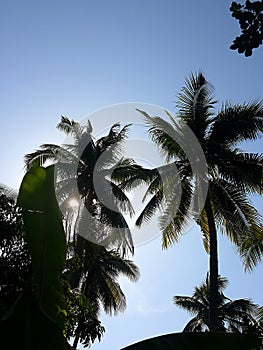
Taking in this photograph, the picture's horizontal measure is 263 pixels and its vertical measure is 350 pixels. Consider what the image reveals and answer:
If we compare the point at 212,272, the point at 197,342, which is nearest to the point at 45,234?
the point at 197,342

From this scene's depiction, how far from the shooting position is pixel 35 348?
6.73 ft

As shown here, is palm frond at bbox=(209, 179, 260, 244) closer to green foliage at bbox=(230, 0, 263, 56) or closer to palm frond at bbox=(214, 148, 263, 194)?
palm frond at bbox=(214, 148, 263, 194)

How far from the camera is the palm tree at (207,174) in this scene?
622 inches

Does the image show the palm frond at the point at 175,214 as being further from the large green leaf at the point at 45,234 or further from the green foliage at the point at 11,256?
the large green leaf at the point at 45,234

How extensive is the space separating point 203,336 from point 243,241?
547 inches

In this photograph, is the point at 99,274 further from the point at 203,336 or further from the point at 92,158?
the point at 203,336

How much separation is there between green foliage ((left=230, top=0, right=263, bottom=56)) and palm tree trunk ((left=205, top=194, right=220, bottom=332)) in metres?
10.6

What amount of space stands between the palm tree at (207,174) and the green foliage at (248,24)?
1171cm

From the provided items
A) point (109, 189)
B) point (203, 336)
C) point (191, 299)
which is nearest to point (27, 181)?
point (203, 336)

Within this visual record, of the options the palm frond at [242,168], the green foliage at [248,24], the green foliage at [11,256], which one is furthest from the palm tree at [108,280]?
the green foliage at [248,24]

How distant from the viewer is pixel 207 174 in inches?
628

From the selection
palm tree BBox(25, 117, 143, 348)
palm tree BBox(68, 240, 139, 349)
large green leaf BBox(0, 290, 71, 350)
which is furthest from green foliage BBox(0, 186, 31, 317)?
palm tree BBox(68, 240, 139, 349)

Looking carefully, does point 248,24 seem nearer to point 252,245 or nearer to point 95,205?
point 252,245

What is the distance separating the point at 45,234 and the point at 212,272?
1268cm
